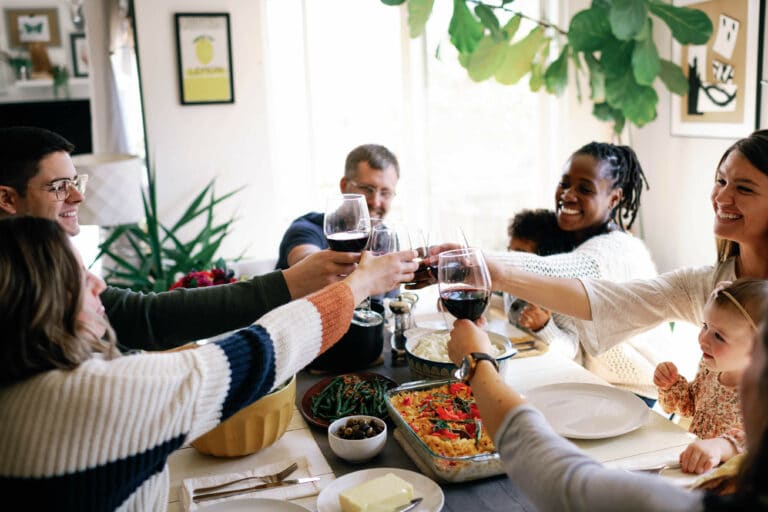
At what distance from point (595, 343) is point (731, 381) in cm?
57

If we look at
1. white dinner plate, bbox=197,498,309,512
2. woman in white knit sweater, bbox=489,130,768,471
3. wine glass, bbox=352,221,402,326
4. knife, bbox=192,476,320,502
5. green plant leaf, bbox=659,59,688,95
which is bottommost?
knife, bbox=192,476,320,502

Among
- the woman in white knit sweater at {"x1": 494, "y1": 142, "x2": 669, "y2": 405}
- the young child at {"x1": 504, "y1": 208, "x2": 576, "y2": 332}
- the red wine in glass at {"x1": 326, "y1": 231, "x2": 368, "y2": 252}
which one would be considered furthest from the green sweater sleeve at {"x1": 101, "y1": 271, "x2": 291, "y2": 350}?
the young child at {"x1": 504, "y1": 208, "x2": 576, "y2": 332}

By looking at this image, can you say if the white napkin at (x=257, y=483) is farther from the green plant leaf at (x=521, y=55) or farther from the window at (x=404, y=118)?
the window at (x=404, y=118)

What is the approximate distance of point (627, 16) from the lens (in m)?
2.80

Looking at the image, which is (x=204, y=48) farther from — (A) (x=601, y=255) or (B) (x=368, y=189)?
(A) (x=601, y=255)

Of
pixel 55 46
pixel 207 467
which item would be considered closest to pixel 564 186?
pixel 207 467

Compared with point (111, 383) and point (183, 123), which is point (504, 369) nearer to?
point (111, 383)

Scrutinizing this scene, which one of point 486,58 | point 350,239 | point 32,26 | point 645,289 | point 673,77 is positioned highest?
point 32,26

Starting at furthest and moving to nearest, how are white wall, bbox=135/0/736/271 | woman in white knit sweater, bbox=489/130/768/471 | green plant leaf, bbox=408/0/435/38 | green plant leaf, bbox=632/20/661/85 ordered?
1. white wall, bbox=135/0/736/271
2. green plant leaf, bbox=632/20/661/85
3. green plant leaf, bbox=408/0/435/38
4. woman in white knit sweater, bbox=489/130/768/471

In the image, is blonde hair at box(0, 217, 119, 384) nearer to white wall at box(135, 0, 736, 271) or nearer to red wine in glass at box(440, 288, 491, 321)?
red wine in glass at box(440, 288, 491, 321)

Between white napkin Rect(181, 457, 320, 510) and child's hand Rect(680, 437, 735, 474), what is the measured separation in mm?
690

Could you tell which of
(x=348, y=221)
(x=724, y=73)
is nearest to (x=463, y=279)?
(x=348, y=221)

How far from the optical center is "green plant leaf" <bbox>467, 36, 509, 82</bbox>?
133 inches

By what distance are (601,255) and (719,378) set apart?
0.78m
